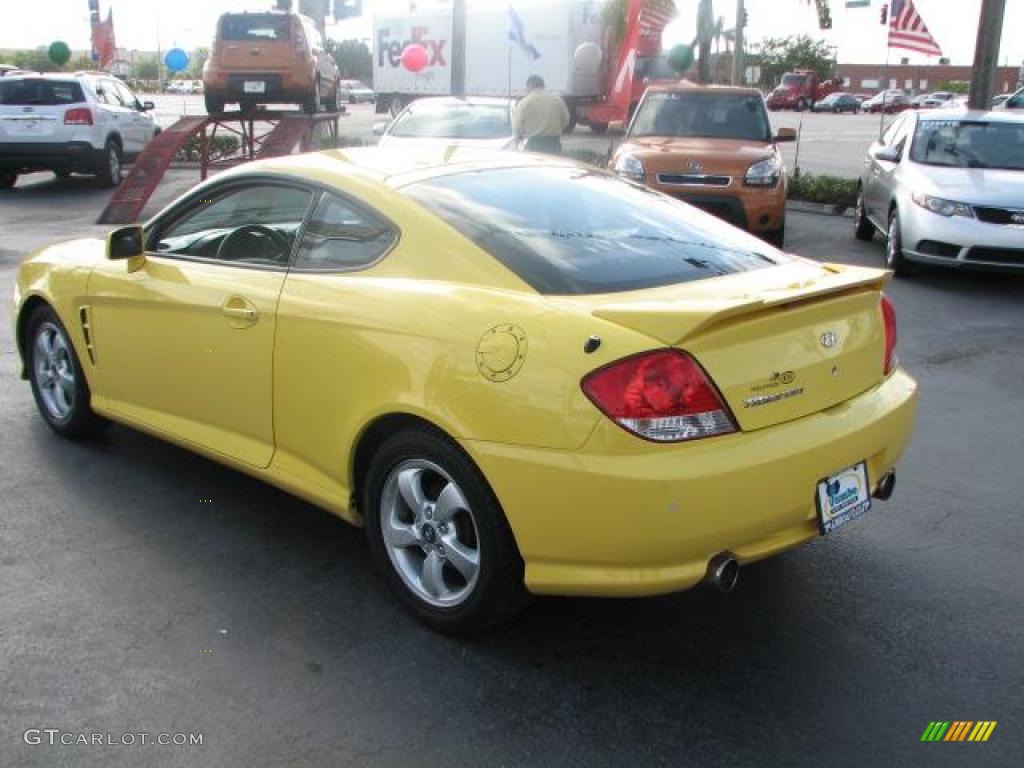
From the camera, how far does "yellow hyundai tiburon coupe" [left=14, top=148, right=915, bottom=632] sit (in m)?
2.93

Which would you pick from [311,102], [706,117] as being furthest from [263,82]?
[706,117]

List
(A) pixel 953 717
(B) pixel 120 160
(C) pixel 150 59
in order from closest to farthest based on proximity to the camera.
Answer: (A) pixel 953 717 < (B) pixel 120 160 < (C) pixel 150 59

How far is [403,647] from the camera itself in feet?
11.0

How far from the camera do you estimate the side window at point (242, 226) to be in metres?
4.01

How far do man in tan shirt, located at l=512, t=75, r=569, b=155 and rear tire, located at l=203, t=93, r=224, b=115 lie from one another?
24.3 feet

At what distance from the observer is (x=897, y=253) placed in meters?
9.74

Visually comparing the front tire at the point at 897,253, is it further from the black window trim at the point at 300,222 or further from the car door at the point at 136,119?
the car door at the point at 136,119

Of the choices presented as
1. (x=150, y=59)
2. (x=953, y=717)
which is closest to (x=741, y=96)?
(x=953, y=717)

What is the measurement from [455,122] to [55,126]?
7371 mm

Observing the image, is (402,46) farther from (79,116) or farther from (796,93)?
(796,93)

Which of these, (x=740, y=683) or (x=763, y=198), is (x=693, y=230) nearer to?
(x=740, y=683)

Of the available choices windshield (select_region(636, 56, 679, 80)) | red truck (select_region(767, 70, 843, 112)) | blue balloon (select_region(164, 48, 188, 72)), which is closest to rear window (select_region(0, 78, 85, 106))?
blue balloon (select_region(164, 48, 188, 72))

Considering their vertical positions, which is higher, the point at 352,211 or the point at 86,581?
the point at 352,211

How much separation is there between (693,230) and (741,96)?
874cm
